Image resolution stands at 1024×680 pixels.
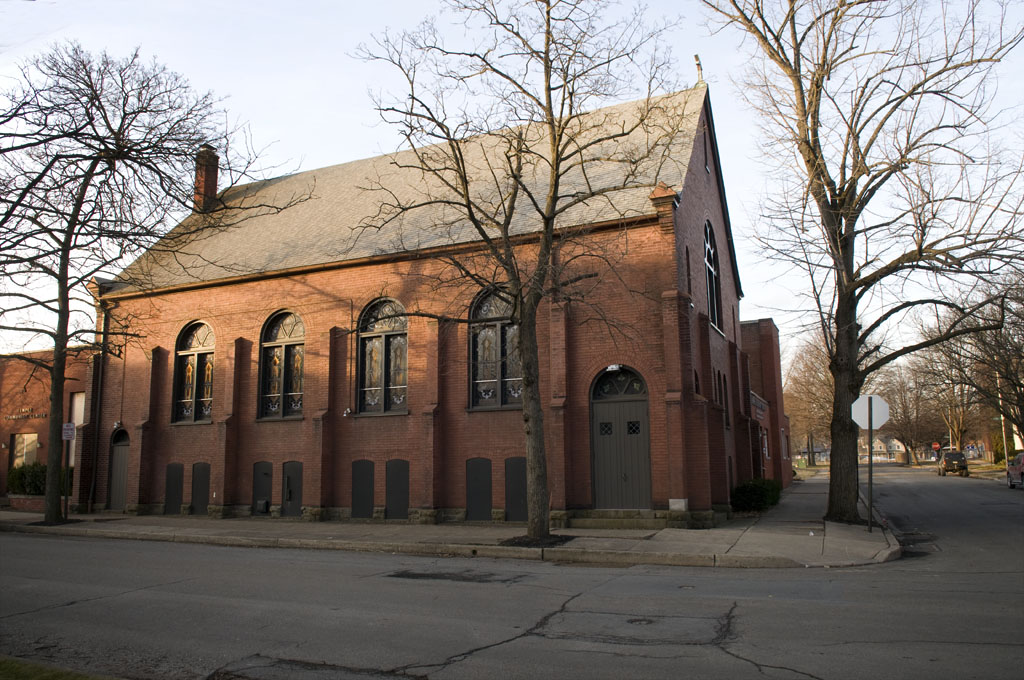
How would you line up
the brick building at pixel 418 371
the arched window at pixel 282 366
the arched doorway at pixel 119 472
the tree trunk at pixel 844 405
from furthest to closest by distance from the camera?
the arched doorway at pixel 119 472
the arched window at pixel 282 366
the tree trunk at pixel 844 405
the brick building at pixel 418 371

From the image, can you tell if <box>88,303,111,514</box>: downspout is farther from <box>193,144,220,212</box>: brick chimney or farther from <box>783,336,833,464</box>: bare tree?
<box>783,336,833,464</box>: bare tree

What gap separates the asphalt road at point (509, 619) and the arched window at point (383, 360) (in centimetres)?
900

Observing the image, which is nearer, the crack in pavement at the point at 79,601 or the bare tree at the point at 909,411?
the crack in pavement at the point at 79,601

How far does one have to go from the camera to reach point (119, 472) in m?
26.3

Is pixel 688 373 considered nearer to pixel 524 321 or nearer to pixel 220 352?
pixel 524 321

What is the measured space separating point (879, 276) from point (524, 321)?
30.0 feet

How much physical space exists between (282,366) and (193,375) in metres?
4.12

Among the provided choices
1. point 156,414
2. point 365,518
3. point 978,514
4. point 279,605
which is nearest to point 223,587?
point 279,605

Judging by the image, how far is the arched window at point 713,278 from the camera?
79.2ft

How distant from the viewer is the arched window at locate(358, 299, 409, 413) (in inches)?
869

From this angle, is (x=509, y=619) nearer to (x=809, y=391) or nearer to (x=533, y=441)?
(x=533, y=441)

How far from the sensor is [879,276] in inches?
712

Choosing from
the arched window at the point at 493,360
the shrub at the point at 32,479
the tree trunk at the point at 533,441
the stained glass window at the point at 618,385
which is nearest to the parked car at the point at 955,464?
the stained glass window at the point at 618,385

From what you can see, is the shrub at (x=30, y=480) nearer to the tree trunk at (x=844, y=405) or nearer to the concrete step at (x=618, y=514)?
the concrete step at (x=618, y=514)
